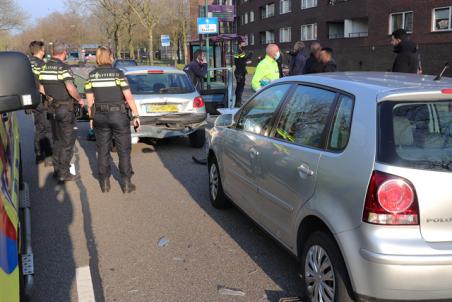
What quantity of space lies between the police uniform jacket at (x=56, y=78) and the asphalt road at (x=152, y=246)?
130 centimetres

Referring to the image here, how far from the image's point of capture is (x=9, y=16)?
52.1m

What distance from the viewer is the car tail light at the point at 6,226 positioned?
8.16 feet

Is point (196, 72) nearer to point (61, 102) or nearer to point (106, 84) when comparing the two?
point (61, 102)

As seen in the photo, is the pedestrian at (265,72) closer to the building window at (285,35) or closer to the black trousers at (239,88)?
the black trousers at (239,88)

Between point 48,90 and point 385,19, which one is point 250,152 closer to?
point 48,90

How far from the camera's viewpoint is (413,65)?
26.7 feet

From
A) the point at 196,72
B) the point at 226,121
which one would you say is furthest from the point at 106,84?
the point at 196,72

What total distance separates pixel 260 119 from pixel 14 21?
179 feet

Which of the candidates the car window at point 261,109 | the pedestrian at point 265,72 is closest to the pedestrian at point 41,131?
the pedestrian at point 265,72

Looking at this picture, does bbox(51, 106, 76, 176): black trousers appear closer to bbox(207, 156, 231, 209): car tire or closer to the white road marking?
bbox(207, 156, 231, 209): car tire

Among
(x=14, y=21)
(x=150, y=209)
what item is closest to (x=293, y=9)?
(x=14, y=21)

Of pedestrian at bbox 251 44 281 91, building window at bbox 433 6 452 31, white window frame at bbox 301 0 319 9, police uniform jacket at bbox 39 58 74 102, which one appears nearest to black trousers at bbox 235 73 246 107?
pedestrian at bbox 251 44 281 91

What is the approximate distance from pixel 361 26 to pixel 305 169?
37722 mm

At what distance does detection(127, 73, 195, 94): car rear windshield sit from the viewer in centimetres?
922
